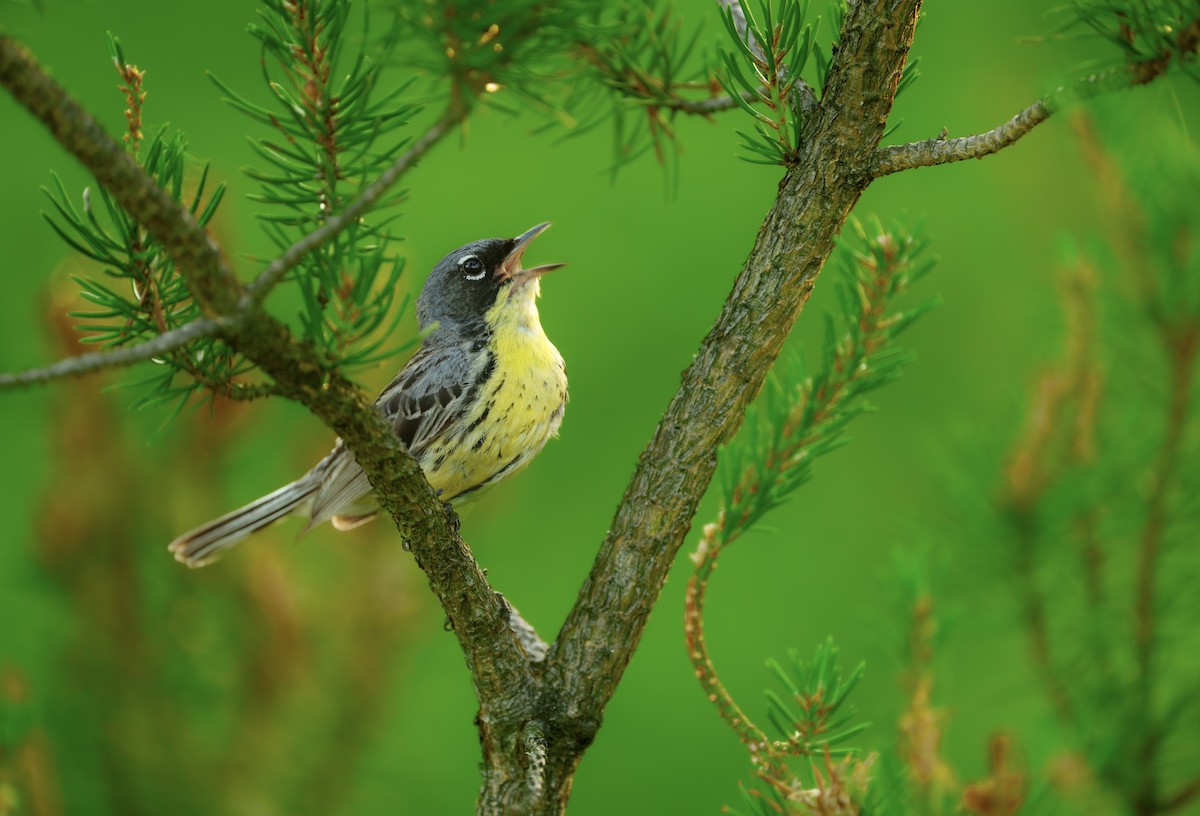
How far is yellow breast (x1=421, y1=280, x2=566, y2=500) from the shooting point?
7.71ft

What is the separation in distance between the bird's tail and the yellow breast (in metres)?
0.35

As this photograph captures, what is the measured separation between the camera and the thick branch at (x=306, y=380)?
2.72 feet

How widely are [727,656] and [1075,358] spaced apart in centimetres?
248

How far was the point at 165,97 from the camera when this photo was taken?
13.8ft

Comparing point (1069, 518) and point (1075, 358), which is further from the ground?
point (1075, 358)

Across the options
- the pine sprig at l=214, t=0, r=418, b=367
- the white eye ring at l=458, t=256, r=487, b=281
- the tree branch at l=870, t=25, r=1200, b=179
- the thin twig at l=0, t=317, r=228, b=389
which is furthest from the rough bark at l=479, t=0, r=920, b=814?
the white eye ring at l=458, t=256, r=487, b=281

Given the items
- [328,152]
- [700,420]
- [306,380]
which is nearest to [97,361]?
[306,380]

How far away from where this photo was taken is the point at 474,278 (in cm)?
277

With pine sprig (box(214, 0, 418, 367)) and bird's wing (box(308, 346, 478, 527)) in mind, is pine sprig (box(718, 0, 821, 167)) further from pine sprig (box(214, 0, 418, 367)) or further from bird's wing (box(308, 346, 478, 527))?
bird's wing (box(308, 346, 478, 527))

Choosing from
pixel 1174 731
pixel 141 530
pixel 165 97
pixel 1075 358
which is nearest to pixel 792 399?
pixel 1075 358

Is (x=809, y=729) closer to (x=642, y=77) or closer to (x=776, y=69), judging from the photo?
(x=776, y=69)

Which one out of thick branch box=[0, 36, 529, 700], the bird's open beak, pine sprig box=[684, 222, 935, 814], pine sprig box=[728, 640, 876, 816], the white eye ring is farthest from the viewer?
the white eye ring

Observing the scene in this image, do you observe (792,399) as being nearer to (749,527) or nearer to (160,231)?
(749,527)

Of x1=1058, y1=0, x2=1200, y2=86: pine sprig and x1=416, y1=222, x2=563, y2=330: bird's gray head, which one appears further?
x1=416, y1=222, x2=563, y2=330: bird's gray head
